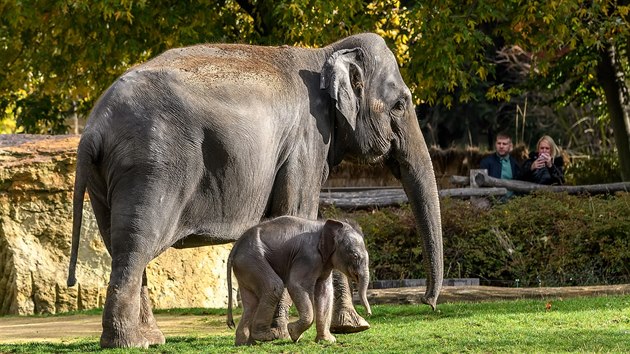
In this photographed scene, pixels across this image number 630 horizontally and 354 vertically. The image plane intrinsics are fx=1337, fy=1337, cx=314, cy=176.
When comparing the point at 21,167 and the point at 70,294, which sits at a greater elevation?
the point at 21,167

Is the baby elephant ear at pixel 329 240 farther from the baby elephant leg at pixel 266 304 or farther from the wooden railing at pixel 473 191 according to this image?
the wooden railing at pixel 473 191

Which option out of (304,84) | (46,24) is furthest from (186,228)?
(46,24)

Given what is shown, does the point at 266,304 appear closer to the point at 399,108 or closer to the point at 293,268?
the point at 293,268

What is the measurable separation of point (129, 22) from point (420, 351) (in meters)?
11.9

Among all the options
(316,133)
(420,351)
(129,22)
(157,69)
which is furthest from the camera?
(129,22)

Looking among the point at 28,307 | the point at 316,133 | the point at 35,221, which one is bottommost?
the point at 28,307

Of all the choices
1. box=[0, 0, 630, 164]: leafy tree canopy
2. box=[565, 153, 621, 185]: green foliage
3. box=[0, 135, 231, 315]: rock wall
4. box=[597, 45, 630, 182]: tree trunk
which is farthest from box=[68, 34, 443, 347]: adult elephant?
box=[565, 153, 621, 185]: green foliage

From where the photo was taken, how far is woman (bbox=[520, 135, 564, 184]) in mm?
20328

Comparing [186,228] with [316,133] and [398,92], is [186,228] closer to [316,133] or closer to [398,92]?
[316,133]

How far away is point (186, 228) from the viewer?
31.2ft

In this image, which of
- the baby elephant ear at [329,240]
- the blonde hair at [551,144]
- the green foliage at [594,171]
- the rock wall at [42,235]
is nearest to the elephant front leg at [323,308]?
the baby elephant ear at [329,240]

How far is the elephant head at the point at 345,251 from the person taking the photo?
9.18 m

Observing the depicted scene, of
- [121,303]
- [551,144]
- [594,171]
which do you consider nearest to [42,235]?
[121,303]

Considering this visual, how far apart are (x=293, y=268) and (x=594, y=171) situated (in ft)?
53.2
